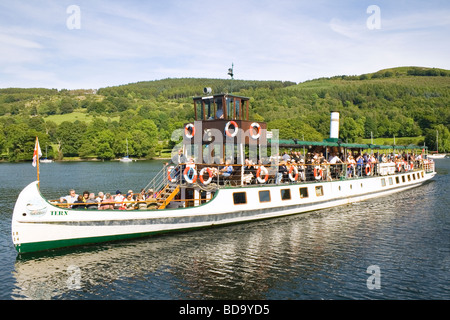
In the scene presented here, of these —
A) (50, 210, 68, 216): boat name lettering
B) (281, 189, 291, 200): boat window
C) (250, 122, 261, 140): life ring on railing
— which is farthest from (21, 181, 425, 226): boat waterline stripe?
(250, 122, 261, 140): life ring on railing

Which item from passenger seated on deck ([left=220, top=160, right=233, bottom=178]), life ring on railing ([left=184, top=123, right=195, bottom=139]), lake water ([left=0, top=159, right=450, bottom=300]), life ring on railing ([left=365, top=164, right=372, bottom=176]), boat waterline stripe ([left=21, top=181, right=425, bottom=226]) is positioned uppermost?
life ring on railing ([left=184, top=123, right=195, bottom=139])

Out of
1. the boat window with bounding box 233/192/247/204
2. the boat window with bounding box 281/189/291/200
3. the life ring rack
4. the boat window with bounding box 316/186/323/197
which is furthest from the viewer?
the boat window with bounding box 316/186/323/197

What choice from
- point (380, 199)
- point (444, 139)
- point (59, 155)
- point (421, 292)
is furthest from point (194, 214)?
point (444, 139)

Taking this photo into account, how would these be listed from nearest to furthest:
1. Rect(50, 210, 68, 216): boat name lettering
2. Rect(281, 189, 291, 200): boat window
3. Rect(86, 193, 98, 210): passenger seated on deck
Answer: Rect(50, 210, 68, 216): boat name lettering, Rect(86, 193, 98, 210): passenger seated on deck, Rect(281, 189, 291, 200): boat window

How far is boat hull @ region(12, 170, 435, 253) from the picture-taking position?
1842cm

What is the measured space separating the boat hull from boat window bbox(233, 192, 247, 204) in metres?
0.16

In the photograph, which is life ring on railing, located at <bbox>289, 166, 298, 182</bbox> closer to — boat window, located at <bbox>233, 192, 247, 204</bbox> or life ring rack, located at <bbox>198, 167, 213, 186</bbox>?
boat window, located at <bbox>233, 192, 247, 204</bbox>

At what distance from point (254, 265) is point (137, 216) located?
290 inches

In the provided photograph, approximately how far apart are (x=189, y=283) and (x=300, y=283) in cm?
461

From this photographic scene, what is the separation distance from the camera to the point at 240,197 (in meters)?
24.6

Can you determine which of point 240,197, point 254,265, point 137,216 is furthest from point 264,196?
point 137,216

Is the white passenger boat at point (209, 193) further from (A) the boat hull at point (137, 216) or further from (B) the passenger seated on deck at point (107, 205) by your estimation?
(B) the passenger seated on deck at point (107, 205)

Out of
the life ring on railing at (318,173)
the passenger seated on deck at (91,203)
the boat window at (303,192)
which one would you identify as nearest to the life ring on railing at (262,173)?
the boat window at (303,192)

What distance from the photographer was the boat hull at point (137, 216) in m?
18.4
